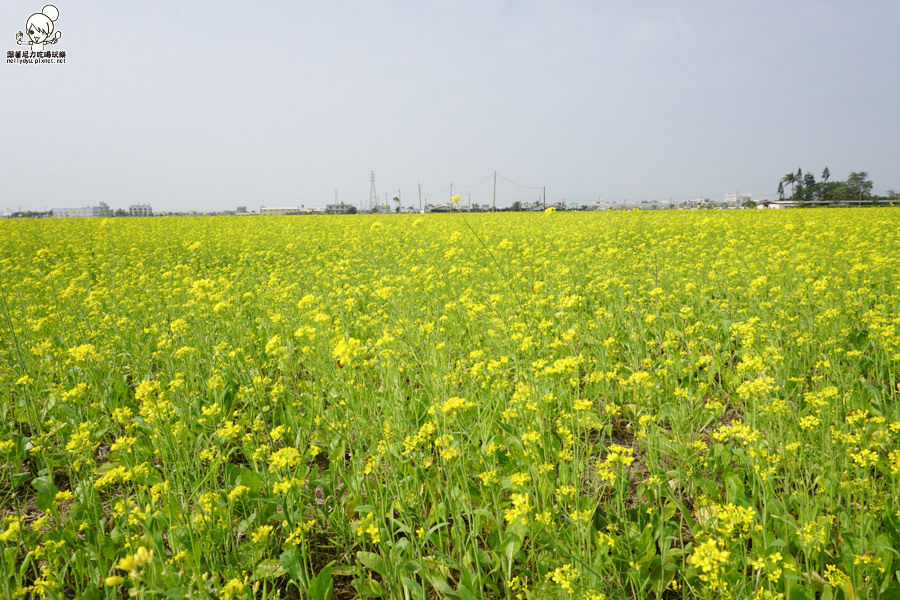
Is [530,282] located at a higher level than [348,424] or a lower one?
higher

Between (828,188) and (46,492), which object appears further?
(828,188)

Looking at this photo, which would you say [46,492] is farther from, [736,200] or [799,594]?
[736,200]

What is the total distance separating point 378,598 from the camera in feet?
6.35

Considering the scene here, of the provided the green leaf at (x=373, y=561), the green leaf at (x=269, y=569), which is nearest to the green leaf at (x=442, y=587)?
the green leaf at (x=373, y=561)

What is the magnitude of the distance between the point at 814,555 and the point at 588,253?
5198 mm

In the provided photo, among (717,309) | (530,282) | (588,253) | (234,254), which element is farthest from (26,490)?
(234,254)

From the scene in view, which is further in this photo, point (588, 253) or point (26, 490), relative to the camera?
point (588, 253)

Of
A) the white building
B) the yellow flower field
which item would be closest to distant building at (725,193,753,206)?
the white building

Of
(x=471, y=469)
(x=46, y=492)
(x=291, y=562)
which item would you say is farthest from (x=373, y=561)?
(x=46, y=492)

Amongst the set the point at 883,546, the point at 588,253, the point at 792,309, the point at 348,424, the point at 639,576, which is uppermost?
the point at 588,253

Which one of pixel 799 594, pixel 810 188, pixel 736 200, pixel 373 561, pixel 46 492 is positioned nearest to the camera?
pixel 799 594

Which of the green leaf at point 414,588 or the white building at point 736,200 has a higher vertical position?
the white building at point 736,200

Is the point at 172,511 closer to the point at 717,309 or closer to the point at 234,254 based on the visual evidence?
the point at 717,309

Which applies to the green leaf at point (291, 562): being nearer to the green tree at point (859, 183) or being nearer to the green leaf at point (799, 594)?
the green leaf at point (799, 594)
